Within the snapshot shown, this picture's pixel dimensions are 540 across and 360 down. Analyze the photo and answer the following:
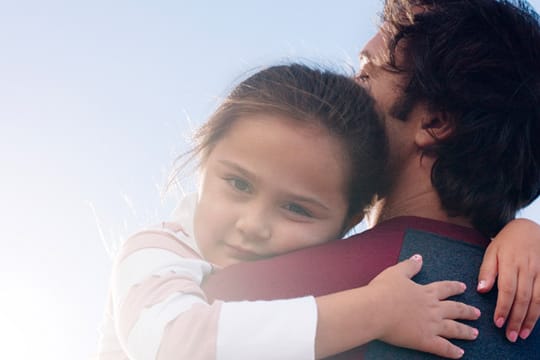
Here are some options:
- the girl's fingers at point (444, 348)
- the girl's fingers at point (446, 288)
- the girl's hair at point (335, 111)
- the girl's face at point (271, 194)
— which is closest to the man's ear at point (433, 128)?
the girl's hair at point (335, 111)

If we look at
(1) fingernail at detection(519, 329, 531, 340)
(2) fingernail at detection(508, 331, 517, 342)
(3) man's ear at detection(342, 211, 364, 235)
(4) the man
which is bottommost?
(3) man's ear at detection(342, 211, 364, 235)

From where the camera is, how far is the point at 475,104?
7.27 ft

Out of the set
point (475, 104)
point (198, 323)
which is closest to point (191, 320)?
point (198, 323)

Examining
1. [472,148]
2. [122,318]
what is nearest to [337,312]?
[122,318]

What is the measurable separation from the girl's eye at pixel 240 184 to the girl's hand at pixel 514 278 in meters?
0.76

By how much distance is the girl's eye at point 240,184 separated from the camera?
232 cm

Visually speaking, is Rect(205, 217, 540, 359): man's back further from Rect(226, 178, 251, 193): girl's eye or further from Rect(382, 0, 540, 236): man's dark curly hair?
Rect(226, 178, 251, 193): girl's eye

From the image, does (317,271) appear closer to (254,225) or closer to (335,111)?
(254,225)

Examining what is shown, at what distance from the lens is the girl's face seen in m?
2.28

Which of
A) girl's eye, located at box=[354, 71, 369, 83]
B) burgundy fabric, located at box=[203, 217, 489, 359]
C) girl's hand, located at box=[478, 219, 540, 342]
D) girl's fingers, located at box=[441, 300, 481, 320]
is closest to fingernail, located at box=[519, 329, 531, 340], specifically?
girl's hand, located at box=[478, 219, 540, 342]

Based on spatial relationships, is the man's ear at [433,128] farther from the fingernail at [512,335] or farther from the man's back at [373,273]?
the fingernail at [512,335]

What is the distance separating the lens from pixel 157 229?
2150 mm

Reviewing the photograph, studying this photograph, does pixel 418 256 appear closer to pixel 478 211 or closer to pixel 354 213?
pixel 478 211

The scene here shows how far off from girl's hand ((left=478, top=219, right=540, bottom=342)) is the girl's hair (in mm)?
559
